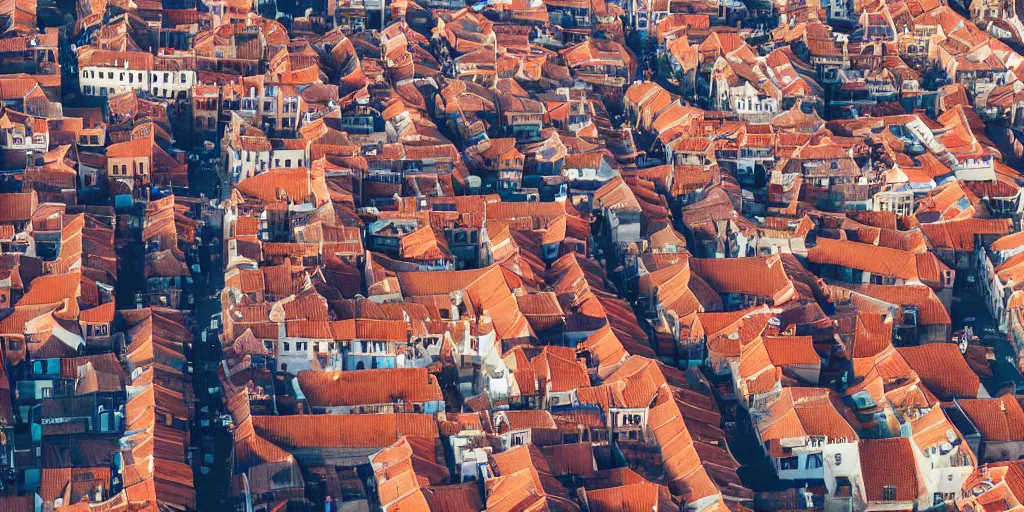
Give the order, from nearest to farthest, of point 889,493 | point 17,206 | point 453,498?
point 453,498 < point 889,493 < point 17,206

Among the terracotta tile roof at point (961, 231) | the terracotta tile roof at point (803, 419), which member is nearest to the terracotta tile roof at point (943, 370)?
the terracotta tile roof at point (803, 419)

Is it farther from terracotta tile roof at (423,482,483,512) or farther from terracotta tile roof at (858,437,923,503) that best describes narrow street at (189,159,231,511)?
terracotta tile roof at (858,437,923,503)

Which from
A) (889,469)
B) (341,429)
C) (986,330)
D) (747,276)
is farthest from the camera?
(747,276)

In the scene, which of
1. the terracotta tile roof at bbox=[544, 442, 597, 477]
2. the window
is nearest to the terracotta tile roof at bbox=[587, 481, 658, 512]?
the terracotta tile roof at bbox=[544, 442, 597, 477]

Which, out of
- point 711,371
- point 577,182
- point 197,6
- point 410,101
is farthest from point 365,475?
point 197,6

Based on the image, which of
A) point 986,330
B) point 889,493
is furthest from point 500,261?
point 889,493

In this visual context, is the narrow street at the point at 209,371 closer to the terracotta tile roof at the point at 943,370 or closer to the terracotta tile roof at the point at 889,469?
the terracotta tile roof at the point at 889,469

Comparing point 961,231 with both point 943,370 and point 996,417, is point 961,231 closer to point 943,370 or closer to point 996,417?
point 943,370

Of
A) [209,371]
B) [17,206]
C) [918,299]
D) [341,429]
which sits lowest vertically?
[209,371]
